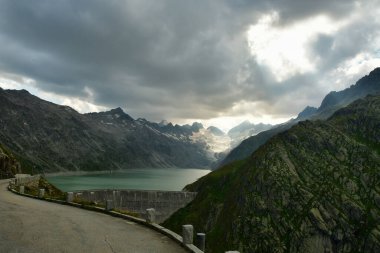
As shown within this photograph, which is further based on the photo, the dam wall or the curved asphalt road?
the dam wall

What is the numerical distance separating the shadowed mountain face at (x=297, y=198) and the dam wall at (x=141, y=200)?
3895 mm

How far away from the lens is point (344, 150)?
16212cm

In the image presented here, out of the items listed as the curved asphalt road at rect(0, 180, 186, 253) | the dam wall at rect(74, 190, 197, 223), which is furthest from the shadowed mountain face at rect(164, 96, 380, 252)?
the curved asphalt road at rect(0, 180, 186, 253)

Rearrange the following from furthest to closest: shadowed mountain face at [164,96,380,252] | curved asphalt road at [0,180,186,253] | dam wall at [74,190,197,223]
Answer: dam wall at [74,190,197,223]
shadowed mountain face at [164,96,380,252]
curved asphalt road at [0,180,186,253]

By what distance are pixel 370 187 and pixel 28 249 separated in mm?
146490

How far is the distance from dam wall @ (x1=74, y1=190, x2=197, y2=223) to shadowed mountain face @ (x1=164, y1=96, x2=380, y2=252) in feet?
12.8

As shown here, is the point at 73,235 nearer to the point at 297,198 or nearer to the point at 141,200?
the point at 141,200

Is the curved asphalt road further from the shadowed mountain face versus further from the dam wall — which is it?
the shadowed mountain face

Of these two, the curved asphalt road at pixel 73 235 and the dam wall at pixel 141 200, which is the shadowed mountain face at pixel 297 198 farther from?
the curved asphalt road at pixel 73 235

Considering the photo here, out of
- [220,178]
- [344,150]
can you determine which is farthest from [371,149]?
[220,178]

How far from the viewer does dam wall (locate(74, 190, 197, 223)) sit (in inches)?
4833

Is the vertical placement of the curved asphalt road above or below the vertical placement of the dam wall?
above

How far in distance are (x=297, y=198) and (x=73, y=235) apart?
392ft

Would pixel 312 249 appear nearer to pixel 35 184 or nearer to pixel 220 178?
pixel 220 178
